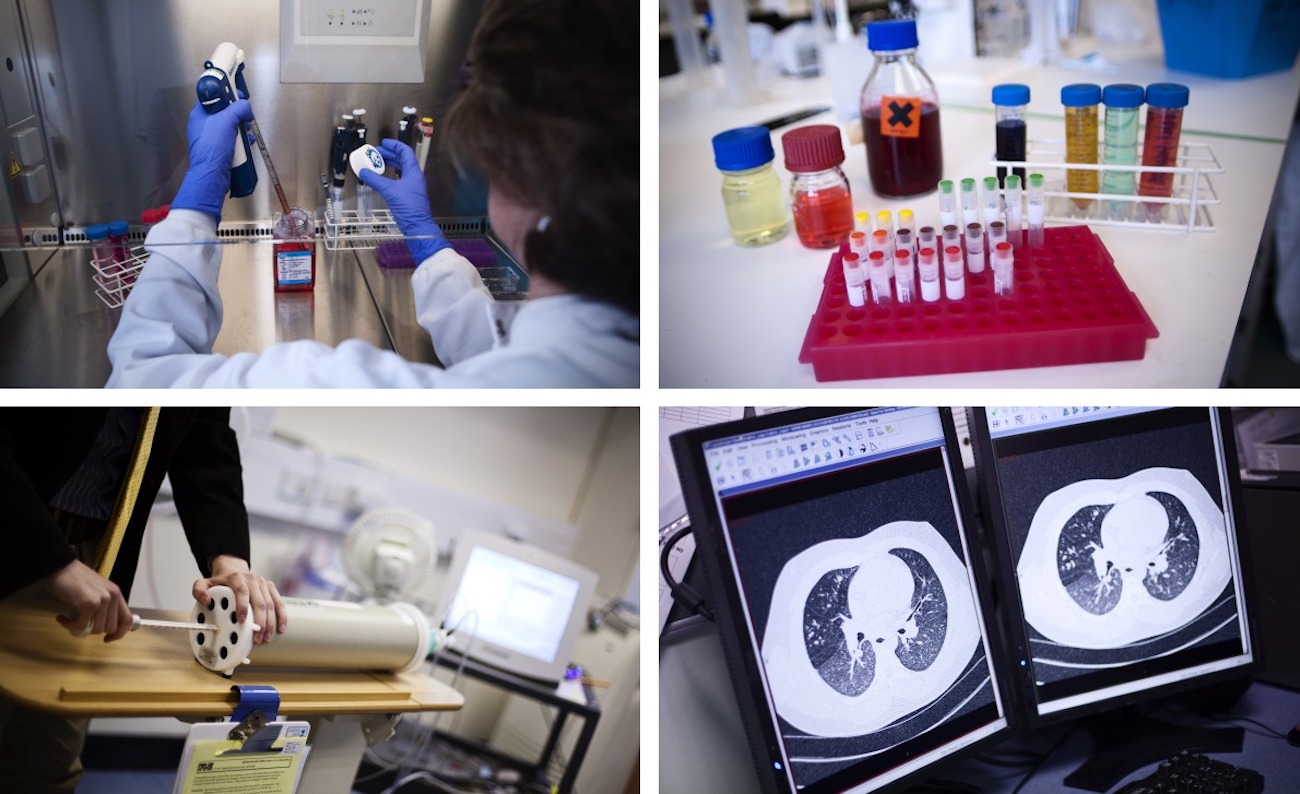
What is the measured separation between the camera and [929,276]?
117cm

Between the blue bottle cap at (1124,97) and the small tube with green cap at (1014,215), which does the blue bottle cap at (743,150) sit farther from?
the blue bottle cap at (1124,97)

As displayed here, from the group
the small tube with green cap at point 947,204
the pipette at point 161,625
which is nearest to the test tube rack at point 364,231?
the pipette at point 161,625

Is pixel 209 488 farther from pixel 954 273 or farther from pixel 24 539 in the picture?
pixel 954 273

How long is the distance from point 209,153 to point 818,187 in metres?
0.71

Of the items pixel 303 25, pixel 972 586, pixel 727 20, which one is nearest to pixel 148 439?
pixel 303 25

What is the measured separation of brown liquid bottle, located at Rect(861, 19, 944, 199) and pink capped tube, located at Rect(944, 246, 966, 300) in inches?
12.3

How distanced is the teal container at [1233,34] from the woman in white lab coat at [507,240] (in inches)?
40.6

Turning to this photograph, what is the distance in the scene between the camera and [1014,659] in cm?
113

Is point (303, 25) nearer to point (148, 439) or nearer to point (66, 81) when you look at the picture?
point (66, 81)

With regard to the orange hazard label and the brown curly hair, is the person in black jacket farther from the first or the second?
the orange hazard label

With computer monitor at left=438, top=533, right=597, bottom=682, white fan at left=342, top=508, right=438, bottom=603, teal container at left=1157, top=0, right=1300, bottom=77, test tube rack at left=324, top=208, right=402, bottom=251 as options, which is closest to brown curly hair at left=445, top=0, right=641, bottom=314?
test tube rack at left=324, top=208, right=402, bottom=251

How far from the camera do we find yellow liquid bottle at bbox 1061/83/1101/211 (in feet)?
4.29

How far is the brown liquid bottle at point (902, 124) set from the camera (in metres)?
1.41

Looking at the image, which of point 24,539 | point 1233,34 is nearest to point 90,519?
point 24,539
